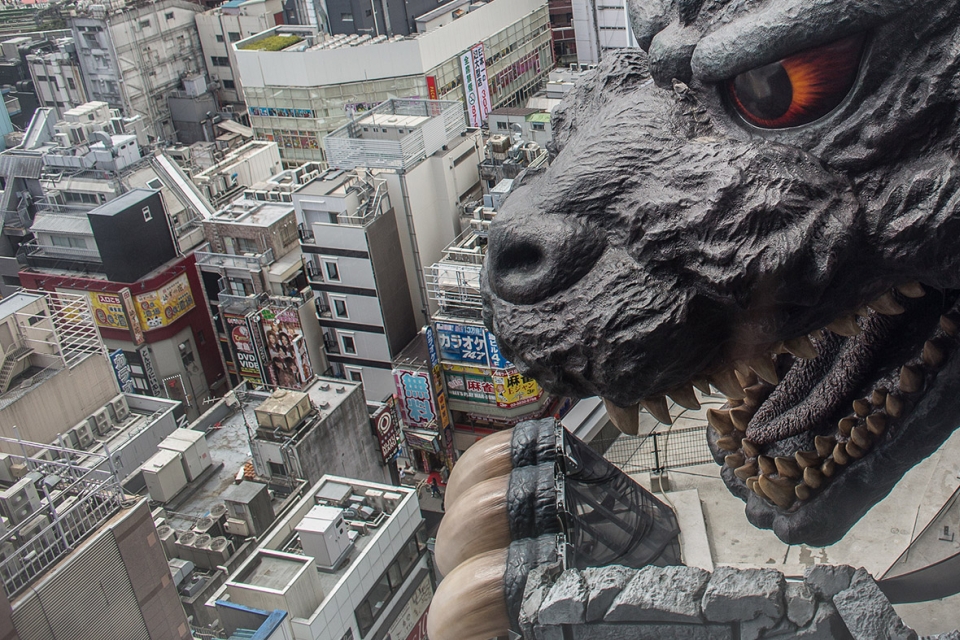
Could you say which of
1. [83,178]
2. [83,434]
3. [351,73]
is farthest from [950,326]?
[351,73]

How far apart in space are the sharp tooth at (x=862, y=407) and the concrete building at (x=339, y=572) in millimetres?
10155

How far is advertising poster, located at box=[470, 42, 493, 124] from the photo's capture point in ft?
122

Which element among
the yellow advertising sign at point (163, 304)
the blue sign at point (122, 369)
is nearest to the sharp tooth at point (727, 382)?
the blue sign at point (122, 369)

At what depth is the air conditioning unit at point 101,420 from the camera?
19.2m

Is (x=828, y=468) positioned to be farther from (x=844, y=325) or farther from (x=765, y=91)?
(x=765, y=91)

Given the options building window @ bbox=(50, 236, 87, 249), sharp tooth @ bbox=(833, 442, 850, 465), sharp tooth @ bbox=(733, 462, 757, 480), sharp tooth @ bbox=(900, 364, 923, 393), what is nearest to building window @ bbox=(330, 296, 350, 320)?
building window @ bbox=(50, 236, 87, 249)

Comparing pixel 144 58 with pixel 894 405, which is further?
pixel 144 58

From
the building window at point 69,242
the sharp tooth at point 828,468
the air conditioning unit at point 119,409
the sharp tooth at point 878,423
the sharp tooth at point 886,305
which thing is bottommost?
the air conditioning unit at point 119,409

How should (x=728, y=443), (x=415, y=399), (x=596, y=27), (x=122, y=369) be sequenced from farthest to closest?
1. (x=596, y=27)
2. (x=122, y=369)
3. (x=415, y=399)
4. (x=728, y=443)

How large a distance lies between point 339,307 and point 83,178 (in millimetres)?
11331

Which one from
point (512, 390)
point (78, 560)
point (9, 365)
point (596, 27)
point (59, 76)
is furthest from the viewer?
point (59, 76)

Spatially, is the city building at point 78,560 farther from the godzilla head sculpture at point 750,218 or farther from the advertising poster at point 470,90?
the advertising poster at point 470,90

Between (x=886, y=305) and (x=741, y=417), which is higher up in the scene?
(x=886, y=305)

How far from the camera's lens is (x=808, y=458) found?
14.9ft
